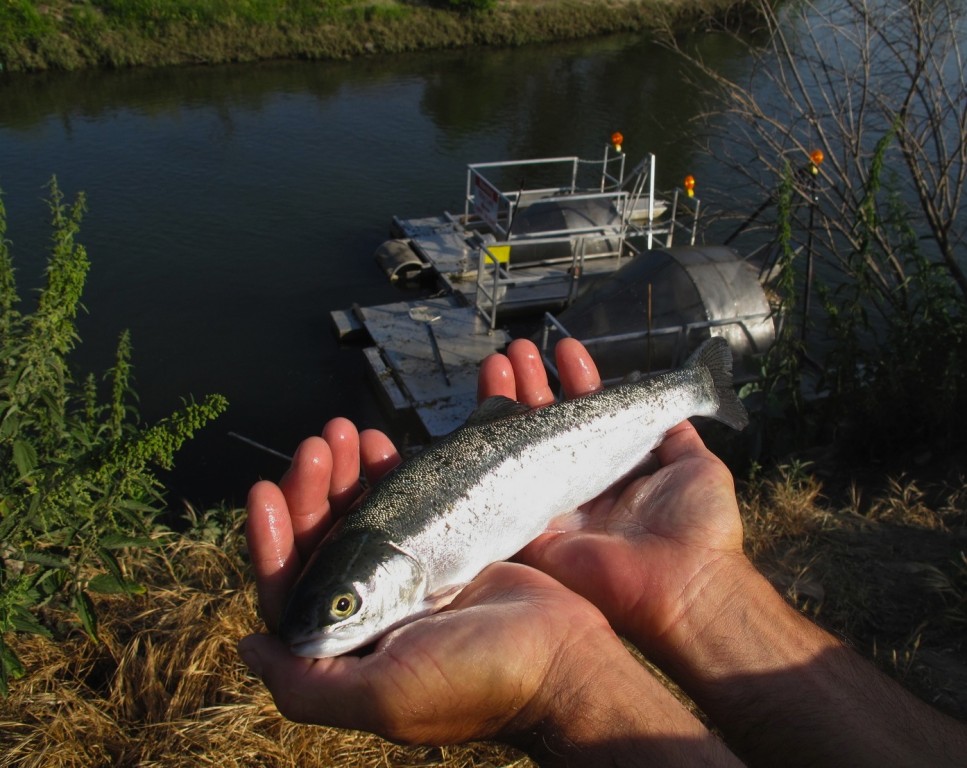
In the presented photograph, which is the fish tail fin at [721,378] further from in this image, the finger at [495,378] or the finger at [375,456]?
the finger at [375,456]

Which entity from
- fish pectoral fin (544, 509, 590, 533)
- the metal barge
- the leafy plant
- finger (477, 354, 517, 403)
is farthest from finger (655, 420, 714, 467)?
the metal barge

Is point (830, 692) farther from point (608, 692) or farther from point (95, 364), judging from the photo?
point (95, 364)

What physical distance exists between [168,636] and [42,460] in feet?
4.80

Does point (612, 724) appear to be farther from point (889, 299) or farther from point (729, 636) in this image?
point (889, 299)

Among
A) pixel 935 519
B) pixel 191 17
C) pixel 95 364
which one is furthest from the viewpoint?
pixel 191 17

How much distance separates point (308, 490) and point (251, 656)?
2.78 ft

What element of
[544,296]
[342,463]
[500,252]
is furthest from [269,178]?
[342,463]

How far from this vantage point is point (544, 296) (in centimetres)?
1702

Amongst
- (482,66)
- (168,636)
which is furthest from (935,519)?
(482,66)

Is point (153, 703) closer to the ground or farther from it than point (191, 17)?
closer to the ground

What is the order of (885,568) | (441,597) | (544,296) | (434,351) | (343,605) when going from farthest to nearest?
1. (544,296)
2. (434,351)
3. (885,568)
4. (441,597)
5. (343,605)

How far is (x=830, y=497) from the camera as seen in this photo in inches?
343

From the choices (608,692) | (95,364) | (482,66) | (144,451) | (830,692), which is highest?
(482,66)

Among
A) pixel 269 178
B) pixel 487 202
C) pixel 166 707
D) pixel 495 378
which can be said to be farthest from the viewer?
pixel 269 178
